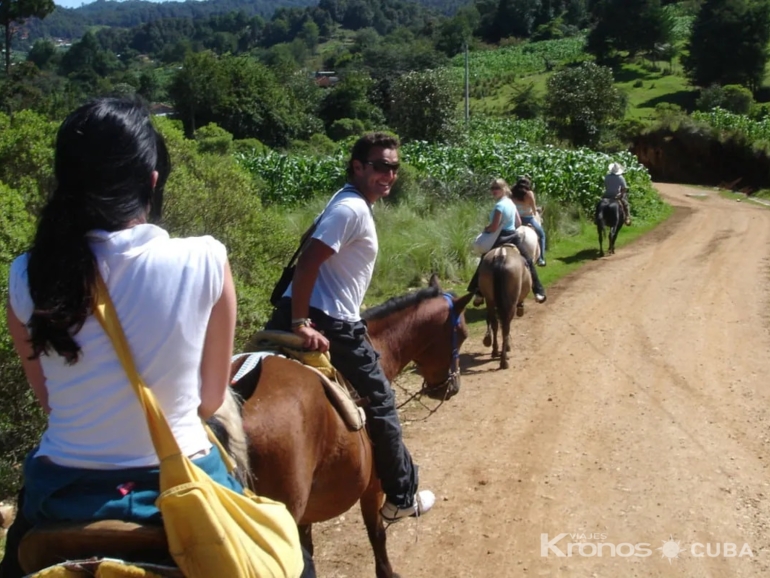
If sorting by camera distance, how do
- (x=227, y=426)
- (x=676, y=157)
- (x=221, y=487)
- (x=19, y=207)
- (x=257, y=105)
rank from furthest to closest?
(x=257, y=105) < (x=676, y=157) < (x=19, y=207) < (x=227, y=426) < (x=221, y=487)

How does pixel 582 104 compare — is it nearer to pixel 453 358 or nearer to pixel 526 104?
pixel 526 104

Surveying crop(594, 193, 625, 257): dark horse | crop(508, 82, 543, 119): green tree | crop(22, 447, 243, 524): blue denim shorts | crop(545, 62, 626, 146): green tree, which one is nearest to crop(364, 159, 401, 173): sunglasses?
crop(22, 447, 243, 524): blue denim shorts

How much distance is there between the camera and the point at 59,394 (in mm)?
2090

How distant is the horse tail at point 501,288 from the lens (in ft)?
31.8

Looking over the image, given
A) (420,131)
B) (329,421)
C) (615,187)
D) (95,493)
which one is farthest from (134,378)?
(420,131)

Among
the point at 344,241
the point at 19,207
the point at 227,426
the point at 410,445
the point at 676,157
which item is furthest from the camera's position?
the point at 676,157

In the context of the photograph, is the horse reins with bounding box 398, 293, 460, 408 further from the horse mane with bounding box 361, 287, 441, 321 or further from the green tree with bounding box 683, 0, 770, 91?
the green tree with bounding box 683, 0, 770, 91

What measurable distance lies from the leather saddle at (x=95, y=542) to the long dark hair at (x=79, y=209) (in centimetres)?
42

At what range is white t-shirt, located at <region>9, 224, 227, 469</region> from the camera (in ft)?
6.67

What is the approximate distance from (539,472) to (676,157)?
3990 centimetres

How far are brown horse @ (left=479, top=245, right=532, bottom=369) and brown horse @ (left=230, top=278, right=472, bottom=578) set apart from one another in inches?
179

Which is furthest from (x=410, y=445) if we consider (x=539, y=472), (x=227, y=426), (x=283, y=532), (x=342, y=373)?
(x=283, y=532)

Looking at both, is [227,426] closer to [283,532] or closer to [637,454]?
[283,532]

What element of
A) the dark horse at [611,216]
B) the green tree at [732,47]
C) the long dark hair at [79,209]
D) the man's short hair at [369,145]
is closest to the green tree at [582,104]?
the green tree at [732,47]
